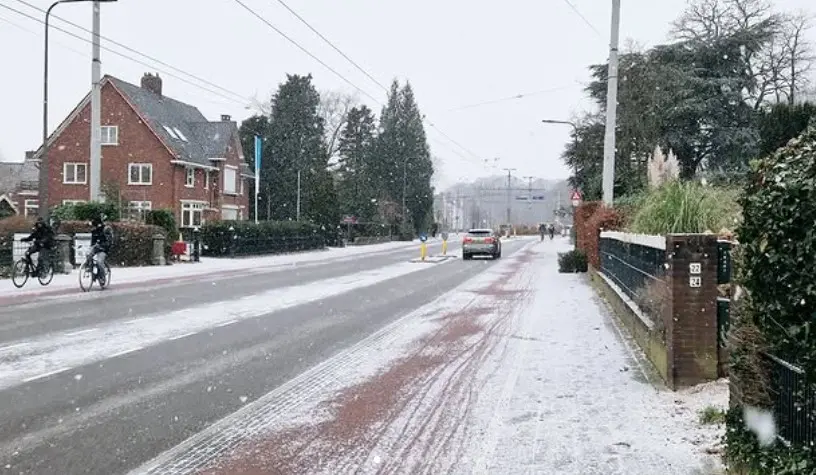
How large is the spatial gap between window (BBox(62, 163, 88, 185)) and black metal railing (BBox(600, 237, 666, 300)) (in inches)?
1637

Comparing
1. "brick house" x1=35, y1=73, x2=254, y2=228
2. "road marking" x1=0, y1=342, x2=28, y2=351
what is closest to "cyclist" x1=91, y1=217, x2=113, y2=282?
"road marking" x1=0, y1=342, x2=28, y2=351

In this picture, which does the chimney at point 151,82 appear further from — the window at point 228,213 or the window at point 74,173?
the window at point 228,213

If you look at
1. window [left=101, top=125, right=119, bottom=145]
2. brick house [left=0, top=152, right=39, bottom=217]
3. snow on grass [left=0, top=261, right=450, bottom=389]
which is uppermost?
window [left=101, top=125, right=119, bottom=145]

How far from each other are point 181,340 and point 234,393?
10.9ft

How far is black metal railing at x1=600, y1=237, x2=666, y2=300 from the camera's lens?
28.3 feet

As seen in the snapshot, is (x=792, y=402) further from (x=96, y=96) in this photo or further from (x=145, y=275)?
(x=96, y=96)

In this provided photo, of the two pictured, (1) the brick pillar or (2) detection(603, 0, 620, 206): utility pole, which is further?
(2) detection(603, 0, 620, 206): utility pole

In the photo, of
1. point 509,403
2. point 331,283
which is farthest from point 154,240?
point 509,403

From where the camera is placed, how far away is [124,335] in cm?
1070

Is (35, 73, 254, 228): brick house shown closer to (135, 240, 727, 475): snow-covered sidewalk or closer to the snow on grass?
the snow on grass

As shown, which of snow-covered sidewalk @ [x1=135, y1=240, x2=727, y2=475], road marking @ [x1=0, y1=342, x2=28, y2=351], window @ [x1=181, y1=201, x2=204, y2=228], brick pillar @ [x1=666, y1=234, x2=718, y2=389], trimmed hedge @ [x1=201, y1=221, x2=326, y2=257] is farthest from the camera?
window @ [x1=181, y1=201, x2=204, y2=228]

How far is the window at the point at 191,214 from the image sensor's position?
50706 mm

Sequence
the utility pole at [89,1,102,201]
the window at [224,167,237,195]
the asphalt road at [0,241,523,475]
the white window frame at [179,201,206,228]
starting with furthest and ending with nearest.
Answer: the window at [224,167,237,195], the white window frame at [179,201,206,228], the utility pole at [89,1,102,201], the asphalt road at [0,241,523,475]

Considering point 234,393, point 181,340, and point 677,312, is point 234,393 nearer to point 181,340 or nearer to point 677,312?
point 181,340
